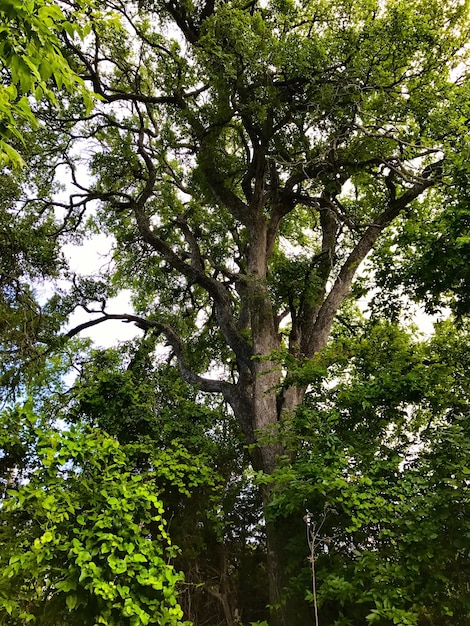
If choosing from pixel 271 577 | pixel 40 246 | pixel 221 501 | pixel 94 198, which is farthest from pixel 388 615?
pixel 94 198

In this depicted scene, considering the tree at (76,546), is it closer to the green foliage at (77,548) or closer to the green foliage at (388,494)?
the green foliage at (77,548)

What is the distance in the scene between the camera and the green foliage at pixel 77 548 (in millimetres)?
2799

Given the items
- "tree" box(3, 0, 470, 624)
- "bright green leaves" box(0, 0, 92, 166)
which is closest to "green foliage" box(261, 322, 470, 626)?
"tree" box(3, 0, 470, 624)

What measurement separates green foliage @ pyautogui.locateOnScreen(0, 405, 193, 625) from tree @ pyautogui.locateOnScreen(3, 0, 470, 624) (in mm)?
2096

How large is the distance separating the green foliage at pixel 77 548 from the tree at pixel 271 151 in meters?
2.10

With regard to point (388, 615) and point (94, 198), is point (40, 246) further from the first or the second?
point (388, 615)

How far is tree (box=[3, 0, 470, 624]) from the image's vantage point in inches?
255

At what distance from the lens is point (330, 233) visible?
8.20 meters

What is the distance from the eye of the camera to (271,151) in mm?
7855

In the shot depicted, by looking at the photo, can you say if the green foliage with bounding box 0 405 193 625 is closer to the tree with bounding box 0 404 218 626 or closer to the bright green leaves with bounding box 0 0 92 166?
the tree with bounding box 0 404 218 626

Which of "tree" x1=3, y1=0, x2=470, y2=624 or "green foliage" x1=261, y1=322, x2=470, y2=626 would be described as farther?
"tree" x1=3, y1=0, x2=470, y2=624

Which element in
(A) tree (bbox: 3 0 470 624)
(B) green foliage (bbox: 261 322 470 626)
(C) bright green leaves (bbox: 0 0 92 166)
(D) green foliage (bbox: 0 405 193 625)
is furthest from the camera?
(A) tree (bbox: 3 0 470 624)

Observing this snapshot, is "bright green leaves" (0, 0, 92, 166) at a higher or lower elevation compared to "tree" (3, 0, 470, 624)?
lower

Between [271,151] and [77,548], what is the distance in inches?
265
